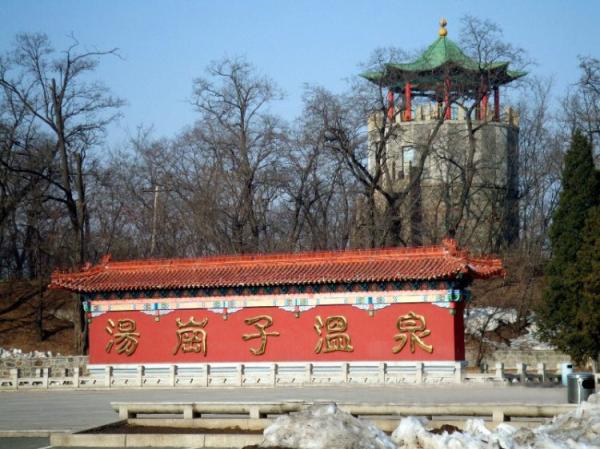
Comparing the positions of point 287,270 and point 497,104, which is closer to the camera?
point 287,270

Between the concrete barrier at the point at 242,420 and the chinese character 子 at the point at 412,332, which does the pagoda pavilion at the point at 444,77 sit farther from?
the concrete barrier at the point at 242,420

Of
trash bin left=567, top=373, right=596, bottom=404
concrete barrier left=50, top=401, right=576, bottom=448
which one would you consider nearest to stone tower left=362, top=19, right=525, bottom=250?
trash bin left=567, top=373, right=596, bottom=404

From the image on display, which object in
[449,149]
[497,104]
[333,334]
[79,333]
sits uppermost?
[497,104]

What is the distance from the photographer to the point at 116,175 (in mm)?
61625

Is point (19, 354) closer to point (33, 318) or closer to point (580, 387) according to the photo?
point (33, 318)

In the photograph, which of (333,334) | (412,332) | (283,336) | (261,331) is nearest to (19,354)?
(261,331)

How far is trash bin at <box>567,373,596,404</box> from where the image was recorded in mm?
20500

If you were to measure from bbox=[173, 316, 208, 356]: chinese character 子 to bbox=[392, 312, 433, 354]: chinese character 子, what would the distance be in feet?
19.8

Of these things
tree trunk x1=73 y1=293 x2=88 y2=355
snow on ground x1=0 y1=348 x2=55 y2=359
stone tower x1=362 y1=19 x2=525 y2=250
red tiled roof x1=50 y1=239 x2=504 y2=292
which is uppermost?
stone tower x1=362 y1=19 x2=525 y2=250

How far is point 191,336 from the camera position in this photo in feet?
110

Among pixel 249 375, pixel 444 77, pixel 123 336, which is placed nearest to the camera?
pixel 249 375

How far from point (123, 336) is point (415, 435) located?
843 inches

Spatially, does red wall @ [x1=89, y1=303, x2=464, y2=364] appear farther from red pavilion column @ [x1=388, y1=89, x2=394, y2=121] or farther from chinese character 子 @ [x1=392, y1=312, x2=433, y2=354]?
red pavilion column @ [x1=388, y1=89, x2=394, y2=121]

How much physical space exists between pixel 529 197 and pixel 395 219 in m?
13.1
